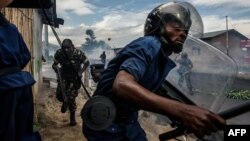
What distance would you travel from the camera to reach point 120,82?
A: 1.67m

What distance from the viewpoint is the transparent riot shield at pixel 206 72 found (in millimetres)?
2484

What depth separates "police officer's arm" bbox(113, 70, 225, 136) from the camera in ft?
4.86

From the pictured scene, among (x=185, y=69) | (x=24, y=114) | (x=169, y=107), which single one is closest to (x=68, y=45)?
(x=185, y=69)

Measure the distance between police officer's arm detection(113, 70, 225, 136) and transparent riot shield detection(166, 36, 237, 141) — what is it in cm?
90

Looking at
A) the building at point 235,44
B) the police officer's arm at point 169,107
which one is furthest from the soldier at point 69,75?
the building at point 235,44

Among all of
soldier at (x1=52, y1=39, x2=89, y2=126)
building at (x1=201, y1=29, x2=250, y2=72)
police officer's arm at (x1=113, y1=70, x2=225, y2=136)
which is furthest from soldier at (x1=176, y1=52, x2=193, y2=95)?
building at (x1=201, y1=29, x2=250, y2=72)

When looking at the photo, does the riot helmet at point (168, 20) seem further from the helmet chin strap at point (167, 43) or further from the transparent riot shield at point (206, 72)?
the transparent riot shield at point (206, 72)

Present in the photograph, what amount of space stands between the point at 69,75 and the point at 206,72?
5710 millimetres

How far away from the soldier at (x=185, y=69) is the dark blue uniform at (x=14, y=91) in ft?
4.07

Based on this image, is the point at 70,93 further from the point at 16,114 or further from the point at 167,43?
the point at 16,114

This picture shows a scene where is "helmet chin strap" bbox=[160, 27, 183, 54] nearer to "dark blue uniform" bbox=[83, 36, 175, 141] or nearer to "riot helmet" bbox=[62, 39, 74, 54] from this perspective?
"dark blue uniform" bbox=[83, 36, 175, 141]

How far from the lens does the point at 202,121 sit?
1477mm

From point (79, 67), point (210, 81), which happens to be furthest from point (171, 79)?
point (79, 67)

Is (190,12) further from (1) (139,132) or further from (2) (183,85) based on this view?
(1) (139,132)
